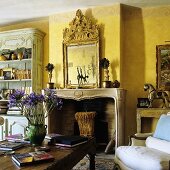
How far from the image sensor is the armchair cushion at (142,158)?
220 centimetres

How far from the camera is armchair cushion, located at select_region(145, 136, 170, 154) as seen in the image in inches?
101

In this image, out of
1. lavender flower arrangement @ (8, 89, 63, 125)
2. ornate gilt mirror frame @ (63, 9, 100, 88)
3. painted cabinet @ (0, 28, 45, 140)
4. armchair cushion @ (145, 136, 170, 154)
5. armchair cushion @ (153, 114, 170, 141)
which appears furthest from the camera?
painted cabinet @ (0, 28, 45, 140)

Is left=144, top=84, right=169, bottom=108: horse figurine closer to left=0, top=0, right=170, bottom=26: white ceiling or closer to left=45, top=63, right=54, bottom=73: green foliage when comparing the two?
left=0, top=0, right=170, bottom=26: white ceiling

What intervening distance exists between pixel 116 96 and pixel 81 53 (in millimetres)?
1119

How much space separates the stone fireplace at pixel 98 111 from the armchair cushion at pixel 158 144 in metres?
1.09

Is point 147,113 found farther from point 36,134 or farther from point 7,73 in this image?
point 7,73

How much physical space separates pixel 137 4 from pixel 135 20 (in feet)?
1.04

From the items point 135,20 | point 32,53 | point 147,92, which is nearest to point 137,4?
point 135,20

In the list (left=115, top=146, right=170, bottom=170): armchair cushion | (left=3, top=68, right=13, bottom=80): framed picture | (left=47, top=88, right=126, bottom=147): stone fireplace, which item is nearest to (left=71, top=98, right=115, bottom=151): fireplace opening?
(left=47, top=88, right=126, bottom=147): stone fireplace

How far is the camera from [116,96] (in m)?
3.94

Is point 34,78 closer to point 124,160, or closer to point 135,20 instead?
point 135,20

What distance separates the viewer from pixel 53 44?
15.3 ft

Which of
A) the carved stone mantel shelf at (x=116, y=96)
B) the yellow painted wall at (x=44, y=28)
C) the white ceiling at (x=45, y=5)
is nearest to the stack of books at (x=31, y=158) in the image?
the carved stone mantel shelf at (x=116, y=96)

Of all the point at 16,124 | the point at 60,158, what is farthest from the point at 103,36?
the point at 60,158
